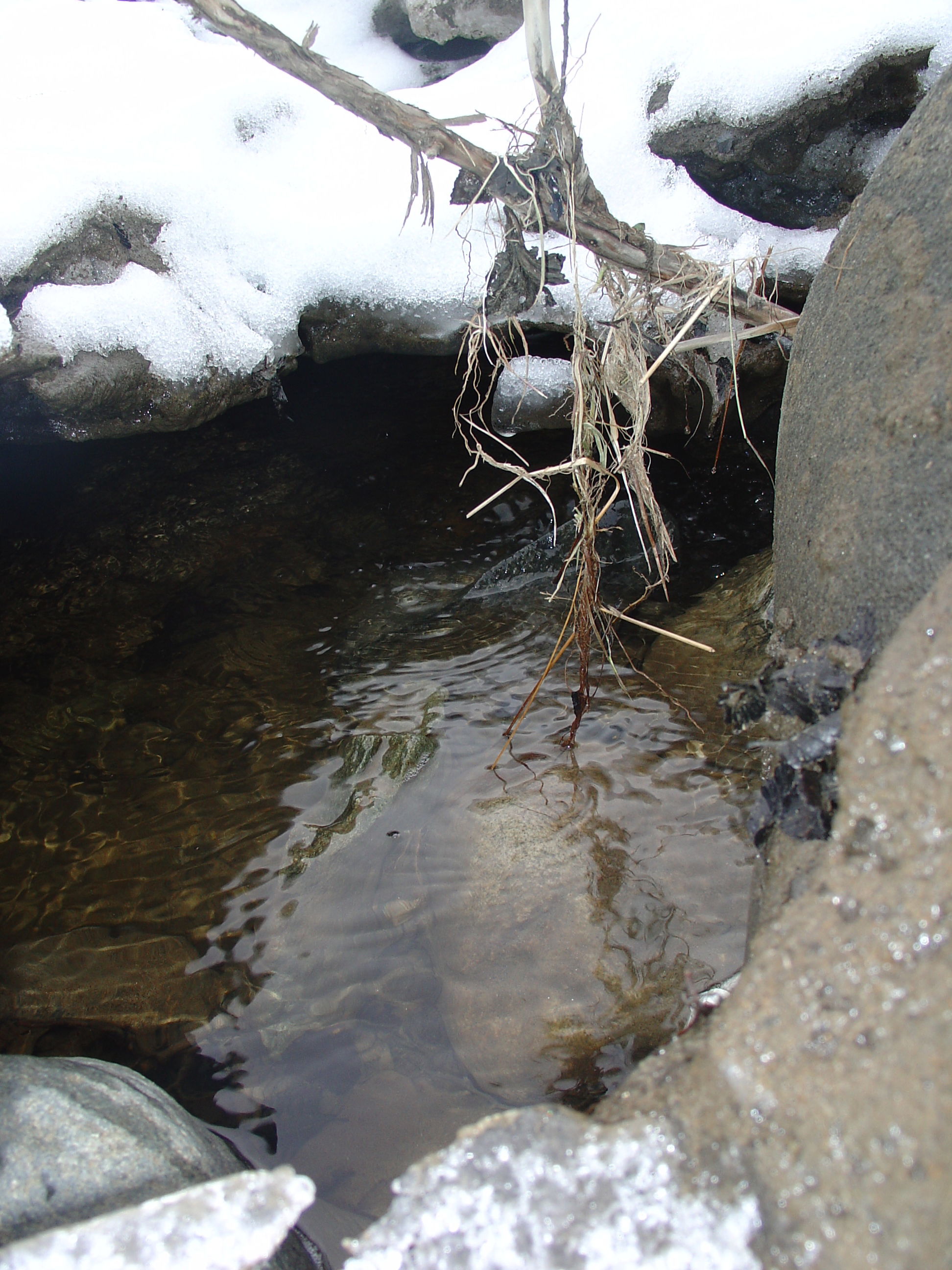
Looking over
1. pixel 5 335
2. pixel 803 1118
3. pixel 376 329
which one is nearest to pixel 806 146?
pixel 376 329

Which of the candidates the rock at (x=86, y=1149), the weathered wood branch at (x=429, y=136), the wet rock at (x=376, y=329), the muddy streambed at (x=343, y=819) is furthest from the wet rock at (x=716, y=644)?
the wet rock at (x=376, y=329)

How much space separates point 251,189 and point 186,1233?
634 centimetres

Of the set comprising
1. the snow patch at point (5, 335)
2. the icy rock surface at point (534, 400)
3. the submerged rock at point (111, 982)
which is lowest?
the submerged rock at point (111, 982)

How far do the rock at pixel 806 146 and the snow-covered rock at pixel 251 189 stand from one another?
0.26ft

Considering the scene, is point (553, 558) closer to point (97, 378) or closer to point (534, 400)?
point (534, 400)

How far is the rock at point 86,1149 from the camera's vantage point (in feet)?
5.18

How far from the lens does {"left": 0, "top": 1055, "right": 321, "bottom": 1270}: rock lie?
1.58m

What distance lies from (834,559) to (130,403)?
4.46 meters

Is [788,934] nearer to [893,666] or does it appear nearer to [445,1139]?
[893,666]

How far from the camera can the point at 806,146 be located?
197 inches

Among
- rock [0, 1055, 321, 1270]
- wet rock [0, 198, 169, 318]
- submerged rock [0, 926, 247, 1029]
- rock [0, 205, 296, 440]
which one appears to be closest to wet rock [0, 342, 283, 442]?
rock [0, 205, 296, 440]

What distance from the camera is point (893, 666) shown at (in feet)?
4.70

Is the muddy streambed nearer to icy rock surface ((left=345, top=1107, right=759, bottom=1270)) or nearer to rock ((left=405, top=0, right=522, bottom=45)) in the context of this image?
icy rock surface ((left=345, top=1107, right=759, bottom=1270))

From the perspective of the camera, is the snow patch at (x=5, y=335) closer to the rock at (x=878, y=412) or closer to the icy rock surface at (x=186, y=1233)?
the rock at (x=878, y=412)
